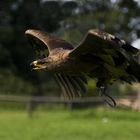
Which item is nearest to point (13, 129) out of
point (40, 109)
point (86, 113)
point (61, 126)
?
point (61, 126)

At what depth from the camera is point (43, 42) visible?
4.51 meters

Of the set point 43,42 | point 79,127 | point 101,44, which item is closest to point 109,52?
point 101,44

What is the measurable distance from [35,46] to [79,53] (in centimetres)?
105

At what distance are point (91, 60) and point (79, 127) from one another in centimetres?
949

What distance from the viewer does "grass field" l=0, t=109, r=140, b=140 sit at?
11.8 metres

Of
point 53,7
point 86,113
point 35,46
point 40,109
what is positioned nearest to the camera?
point 35,46

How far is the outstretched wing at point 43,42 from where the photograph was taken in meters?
4.34

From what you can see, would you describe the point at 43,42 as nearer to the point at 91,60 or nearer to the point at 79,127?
the point at 91,60

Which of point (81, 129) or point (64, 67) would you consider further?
point (81, 129)

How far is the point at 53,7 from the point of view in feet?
30.0

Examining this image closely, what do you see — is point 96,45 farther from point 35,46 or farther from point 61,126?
point 61,126

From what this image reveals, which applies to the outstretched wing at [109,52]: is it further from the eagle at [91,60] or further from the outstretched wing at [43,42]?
the outstretched wing at [43,42]

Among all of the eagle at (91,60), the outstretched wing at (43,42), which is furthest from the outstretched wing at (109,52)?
the outstretched wing at (43,42)

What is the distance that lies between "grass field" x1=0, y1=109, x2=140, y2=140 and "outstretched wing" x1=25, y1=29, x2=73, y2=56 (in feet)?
21.8
